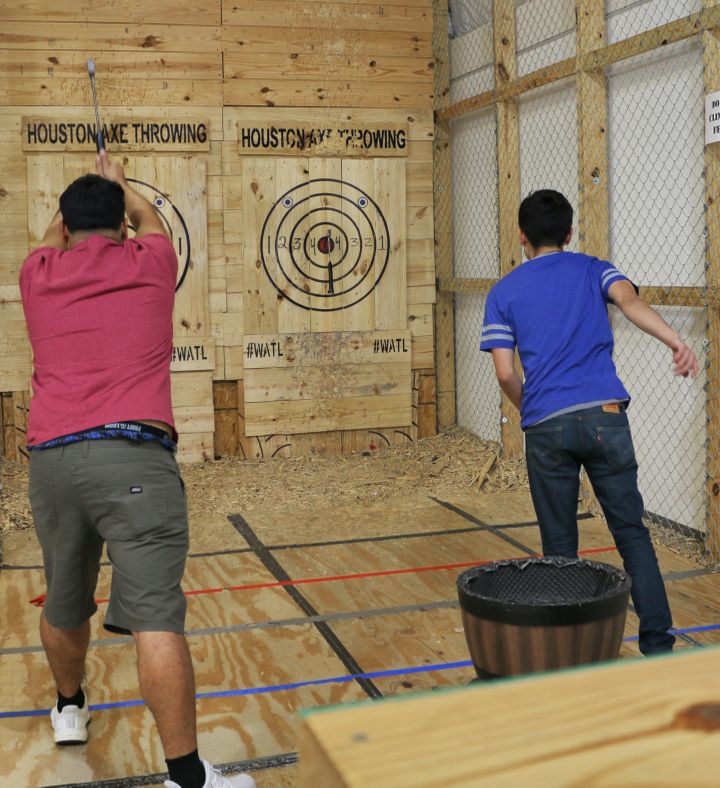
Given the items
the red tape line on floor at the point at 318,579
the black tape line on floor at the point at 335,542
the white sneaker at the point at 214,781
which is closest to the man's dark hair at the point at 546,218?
the red tape line on floor at the point at 318,579

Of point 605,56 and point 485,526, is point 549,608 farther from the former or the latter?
point 605,56

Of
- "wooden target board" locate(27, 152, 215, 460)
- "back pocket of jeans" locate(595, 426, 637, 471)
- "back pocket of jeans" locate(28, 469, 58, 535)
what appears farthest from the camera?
"wooden target board" locate(27, 152, 215, 460)

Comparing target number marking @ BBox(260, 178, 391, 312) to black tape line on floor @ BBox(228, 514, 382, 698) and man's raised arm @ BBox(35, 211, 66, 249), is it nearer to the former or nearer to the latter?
black tape line on floor @ BBox(228, 514, 382, 698)

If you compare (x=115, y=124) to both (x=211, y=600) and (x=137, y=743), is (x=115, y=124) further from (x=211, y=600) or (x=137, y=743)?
(x=137, y=743)

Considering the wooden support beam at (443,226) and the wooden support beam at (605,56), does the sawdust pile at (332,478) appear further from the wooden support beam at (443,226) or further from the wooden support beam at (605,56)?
the wooden support beam at (605,56)

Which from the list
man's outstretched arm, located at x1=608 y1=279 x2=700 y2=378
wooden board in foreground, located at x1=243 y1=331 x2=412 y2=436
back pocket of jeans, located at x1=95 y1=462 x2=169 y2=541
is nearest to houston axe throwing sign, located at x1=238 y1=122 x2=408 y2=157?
wooden board in foreground, located at x1=243 y1=331 x2=412 y2=436

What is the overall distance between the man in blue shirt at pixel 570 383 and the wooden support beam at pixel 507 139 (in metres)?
3.24

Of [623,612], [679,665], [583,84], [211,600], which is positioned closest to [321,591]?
[211,600]

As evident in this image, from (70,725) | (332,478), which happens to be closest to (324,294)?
(332,478)

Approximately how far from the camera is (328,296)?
7.42m

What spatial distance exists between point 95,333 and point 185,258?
15.2ft

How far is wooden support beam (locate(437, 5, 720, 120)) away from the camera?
4.69m

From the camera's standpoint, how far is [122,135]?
23.0 feet

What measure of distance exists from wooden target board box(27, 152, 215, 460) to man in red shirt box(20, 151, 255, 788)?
4.36 m
